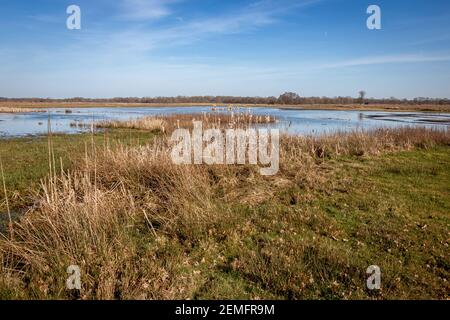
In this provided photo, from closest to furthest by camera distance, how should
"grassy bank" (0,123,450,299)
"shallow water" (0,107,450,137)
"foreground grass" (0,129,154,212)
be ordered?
"grassy bank" (0,123,450,299) → "foreground grass" (0,129,154,212) → "shallow water" (0,107,450,137)

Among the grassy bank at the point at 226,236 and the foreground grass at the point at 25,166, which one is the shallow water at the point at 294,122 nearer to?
the foreground grass at the point at 25,166

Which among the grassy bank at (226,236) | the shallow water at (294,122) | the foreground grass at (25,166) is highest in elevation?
the shallow water at (294,122)

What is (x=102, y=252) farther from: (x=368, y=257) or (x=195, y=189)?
(x=368, y=257)

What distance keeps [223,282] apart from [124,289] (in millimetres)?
1395

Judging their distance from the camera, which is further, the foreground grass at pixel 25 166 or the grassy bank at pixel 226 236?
the foreground grass at pixel 25 166

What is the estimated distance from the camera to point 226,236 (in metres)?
5.93

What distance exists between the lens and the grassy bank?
4.35m

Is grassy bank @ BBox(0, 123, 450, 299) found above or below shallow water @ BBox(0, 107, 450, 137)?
below

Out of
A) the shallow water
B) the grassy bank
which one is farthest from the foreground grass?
the shallow water

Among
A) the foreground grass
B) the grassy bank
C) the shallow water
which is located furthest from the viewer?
the shallow water

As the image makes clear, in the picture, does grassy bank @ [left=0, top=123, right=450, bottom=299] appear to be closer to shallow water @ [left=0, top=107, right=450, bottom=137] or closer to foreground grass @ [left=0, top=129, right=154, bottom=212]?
foreground grass @ [left=0, top=129, right=154, bottom=212]

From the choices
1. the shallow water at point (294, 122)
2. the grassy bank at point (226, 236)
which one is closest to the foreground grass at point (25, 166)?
the grassy bank at point (226, 236)

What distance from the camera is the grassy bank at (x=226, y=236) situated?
435cm

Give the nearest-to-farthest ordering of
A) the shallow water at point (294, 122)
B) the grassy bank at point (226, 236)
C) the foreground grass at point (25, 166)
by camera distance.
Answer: the grassy bank at point (226, 236)
the foreground grass at point (25, 166)
the shallow water at point (294, 122)
